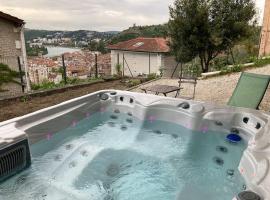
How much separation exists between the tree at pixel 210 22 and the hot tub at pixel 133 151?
6.09 metres

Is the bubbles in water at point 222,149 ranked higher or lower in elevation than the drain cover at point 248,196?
lower

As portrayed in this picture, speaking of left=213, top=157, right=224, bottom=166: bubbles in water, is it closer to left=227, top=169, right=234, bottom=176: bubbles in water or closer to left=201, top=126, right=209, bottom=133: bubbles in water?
left=227, top=169, right=234, bottom=176: bubbles in water

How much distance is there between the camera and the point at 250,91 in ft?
14.6

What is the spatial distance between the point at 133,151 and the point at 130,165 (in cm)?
36

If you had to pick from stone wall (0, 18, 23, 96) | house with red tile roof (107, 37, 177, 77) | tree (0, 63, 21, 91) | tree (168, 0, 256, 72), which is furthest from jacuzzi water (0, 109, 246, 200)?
house with red tile roof (107, 37, 177, 77)

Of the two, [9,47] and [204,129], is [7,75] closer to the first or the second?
[9,47]

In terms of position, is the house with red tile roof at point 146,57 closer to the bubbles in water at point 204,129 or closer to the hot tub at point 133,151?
the hot tub at point 133,151

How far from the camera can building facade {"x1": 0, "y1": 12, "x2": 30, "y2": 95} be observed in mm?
8445

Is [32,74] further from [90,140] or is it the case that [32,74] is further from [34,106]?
[90,140]

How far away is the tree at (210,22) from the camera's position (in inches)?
376

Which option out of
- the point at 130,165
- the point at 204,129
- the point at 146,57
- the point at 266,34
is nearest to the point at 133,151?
the point at 130,165

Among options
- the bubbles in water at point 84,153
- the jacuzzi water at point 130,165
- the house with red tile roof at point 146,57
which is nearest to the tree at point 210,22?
the house with red tile roof at point 146,57

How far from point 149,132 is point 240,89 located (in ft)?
6.24

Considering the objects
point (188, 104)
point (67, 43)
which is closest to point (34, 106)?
point (188, 104)
